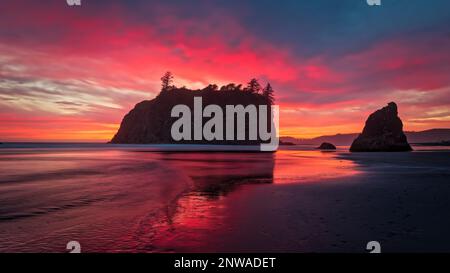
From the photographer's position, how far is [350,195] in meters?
11.6

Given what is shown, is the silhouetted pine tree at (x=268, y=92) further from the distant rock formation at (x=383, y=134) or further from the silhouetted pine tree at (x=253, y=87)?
the distant rock formation at (x=383, y=134)

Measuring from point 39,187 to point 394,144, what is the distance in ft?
218

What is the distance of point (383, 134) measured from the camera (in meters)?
61.8

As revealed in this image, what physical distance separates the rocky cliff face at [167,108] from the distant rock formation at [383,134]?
219 ft

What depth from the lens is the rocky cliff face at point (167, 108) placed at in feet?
431

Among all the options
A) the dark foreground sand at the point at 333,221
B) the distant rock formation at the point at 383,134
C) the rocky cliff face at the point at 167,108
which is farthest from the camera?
the rocky cliff face at the point at 167,108

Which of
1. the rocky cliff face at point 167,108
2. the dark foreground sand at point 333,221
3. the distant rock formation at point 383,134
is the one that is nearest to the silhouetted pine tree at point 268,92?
the rocky cliff face at point 167,108

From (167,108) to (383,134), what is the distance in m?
98.5

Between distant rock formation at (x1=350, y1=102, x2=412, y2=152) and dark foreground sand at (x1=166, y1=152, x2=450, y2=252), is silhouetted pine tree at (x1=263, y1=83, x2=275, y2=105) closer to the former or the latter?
distant rock formation at (x1=350, y1=102, x2=412, y2=152)

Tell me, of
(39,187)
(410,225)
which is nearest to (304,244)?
(410,225)

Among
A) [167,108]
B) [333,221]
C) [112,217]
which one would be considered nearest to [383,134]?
[333,221]

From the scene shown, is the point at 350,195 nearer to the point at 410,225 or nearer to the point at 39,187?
the point at 410,225

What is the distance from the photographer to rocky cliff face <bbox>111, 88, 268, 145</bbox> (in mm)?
131250
